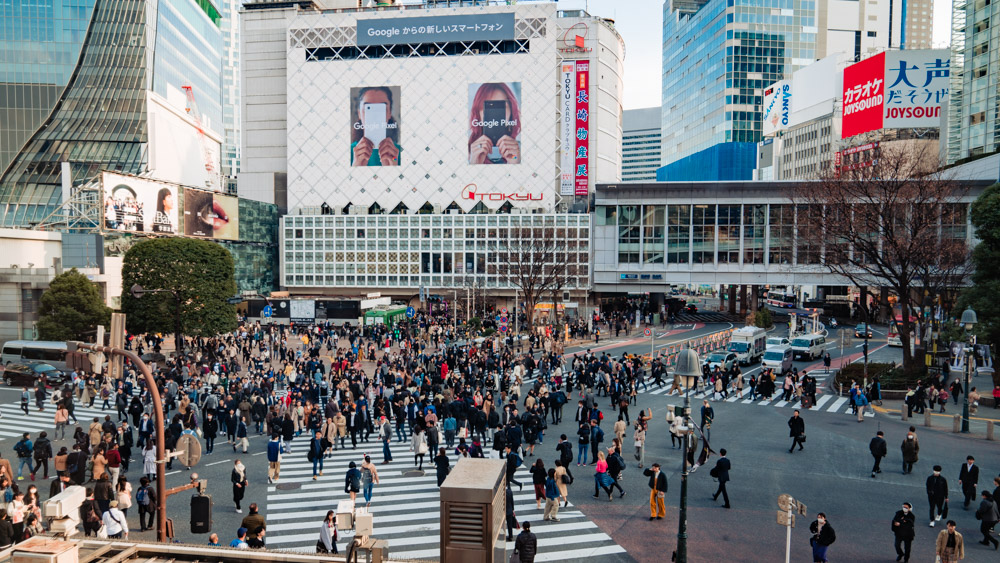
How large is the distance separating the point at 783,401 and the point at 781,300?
6497 cm

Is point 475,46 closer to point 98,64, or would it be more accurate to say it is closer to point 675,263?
point 675,263

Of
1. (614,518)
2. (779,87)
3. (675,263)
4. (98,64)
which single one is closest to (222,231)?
(98,64)

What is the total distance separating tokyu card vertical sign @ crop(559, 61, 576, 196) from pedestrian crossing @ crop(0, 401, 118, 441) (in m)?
62.9

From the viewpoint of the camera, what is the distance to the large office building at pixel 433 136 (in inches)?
3290

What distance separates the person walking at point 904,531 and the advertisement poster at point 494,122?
246ft

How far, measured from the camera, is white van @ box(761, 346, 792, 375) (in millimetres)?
37812

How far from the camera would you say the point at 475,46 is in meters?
86.8

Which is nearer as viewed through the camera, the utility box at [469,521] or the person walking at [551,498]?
the utility box at [469,521]

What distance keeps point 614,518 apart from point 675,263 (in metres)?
60.2

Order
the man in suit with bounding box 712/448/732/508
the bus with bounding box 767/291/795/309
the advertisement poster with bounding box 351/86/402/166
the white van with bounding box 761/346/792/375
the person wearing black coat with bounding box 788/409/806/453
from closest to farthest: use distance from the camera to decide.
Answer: the man in suit with bounding box 712/448/732/508, the person wearing black coat with bounding box 788/409/806/453, the white van with bounding box 761/346/792/375, the bus with bounding box 767/291/795/309, the advertisement poster with bounding box 351/86/402/166

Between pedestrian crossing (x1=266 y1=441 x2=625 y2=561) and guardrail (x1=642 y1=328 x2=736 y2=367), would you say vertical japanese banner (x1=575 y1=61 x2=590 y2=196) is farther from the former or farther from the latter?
pedestrian crossing (x1=266 y1=441 x2=625 y2=561)

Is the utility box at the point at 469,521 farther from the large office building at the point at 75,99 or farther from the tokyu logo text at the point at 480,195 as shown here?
the large office building at the point at 75,99

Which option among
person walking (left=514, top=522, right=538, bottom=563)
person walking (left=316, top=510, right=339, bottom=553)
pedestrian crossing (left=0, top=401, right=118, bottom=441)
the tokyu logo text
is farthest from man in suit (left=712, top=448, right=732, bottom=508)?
the tokyu logo text

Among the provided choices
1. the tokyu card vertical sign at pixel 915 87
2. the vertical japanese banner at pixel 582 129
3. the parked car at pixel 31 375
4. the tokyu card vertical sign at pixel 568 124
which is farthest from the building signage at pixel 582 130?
the parked car at pixel 31 375
